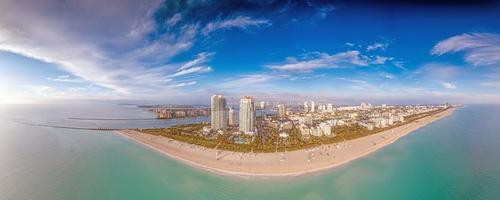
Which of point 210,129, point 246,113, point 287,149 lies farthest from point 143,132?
point 287,149

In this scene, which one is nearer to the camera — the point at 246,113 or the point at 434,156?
the point at 434,156

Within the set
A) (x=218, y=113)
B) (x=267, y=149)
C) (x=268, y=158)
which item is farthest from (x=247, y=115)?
(x=268, y=158)

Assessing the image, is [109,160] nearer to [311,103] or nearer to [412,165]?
[412,165]

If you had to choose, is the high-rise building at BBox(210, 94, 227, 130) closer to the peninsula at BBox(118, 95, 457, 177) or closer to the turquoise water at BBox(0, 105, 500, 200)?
the peninsula at BBox(118, 95, 457, 177)

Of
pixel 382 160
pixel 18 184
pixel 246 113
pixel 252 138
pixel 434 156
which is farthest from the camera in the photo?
pixel 246 113

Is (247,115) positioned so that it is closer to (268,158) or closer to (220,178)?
(268,158)
